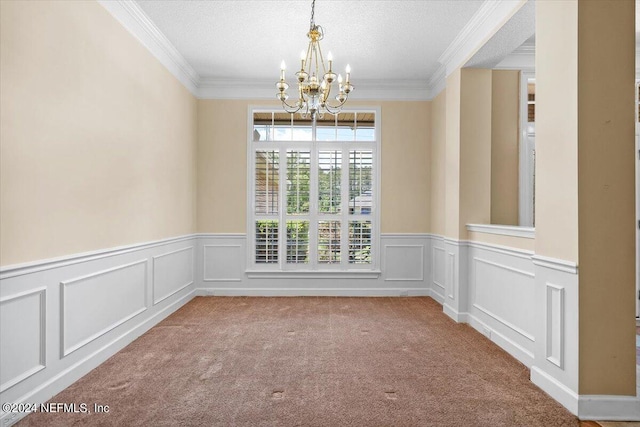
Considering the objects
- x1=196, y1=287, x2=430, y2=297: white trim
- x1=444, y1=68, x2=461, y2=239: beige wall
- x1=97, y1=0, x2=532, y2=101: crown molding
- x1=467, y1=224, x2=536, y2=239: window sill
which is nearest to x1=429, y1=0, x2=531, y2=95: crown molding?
x1=97, y1=0, x2=532, y2=101: crown molding

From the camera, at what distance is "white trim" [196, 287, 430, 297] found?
5.86 m

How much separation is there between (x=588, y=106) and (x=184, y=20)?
3497mm

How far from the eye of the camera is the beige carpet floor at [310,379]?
7.76 ft

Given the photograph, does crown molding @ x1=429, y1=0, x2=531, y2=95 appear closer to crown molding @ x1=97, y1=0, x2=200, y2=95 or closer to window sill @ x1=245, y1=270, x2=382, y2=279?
window sill @ x1=245, y1=270, x2=382, y2=279

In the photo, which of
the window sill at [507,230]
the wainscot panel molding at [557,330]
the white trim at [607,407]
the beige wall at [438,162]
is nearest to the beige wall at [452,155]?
the window sill at [507,230]

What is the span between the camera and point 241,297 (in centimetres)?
578

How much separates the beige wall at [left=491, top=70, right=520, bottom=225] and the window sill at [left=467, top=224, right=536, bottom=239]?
553mm

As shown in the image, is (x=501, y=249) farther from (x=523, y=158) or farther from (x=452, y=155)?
(x=523, y=158)

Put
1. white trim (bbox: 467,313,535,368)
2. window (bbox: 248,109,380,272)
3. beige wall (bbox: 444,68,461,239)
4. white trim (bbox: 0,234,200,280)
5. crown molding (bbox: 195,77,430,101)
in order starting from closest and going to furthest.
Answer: white trim (bbox: 0,234,200,280), white trim (bbox: 467,313,535,368), beige wall (bbox: 444,68,461,239), crown molding (bbox: 195,77,430,101), window (bbox: 248,109,380,272)

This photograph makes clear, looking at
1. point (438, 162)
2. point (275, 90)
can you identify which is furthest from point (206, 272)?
point (438, 162)

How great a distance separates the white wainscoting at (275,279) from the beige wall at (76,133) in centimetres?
138

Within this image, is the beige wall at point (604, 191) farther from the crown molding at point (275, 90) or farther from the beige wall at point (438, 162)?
the crown molding at point (275, 90)

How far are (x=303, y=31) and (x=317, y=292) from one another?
343cm

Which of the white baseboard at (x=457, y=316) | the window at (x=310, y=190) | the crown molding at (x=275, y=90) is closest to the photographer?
the white baseboard at (x=457, y=316)
